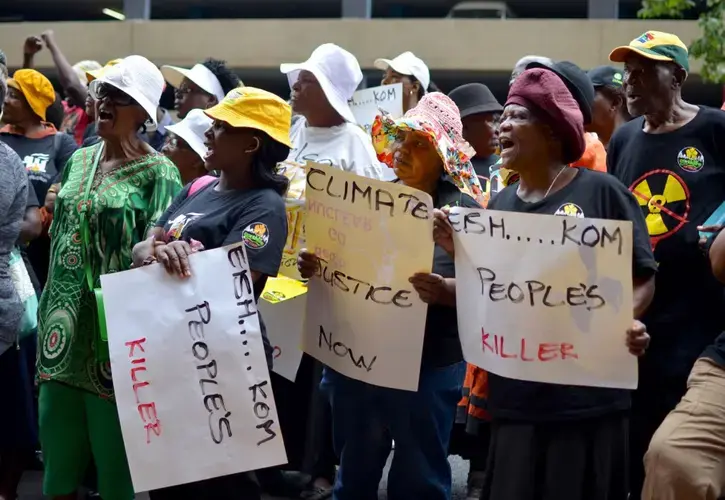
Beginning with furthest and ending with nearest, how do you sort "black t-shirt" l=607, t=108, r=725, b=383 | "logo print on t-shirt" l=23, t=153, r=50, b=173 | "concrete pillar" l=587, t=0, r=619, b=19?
"concrete pillar" l=587, t=0, r=619, b=19, "logo print on t-shirt" l=23, t=153, r=50, b=173, "black t-shirt" l=607, t=108, r=725, b=383

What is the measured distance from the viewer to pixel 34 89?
7148 mm

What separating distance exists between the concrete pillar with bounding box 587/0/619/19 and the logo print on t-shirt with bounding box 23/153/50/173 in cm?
1937

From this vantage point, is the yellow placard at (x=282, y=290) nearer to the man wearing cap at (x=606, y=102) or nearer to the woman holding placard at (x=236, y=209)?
the woman holding placard at (x=236, y=209)

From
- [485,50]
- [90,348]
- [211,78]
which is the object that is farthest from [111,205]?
[485,50]

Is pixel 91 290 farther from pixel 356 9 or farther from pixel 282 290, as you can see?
pixel 356 9

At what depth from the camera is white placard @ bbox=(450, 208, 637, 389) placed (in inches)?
140

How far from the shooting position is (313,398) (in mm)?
6352

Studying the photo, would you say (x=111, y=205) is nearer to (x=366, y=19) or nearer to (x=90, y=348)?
(x=90, y=348)

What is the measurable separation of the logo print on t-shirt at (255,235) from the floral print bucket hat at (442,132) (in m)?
0.61

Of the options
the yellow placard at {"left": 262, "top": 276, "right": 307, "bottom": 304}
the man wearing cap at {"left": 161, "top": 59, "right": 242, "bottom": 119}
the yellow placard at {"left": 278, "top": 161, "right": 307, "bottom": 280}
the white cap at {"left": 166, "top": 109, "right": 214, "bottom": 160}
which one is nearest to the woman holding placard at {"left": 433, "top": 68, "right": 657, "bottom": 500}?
the yellow placard at {"left": 262, "top": 276, "right": 307, "bottom": 304}

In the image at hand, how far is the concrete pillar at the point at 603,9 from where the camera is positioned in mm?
24516

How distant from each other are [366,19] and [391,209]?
21.1 meters

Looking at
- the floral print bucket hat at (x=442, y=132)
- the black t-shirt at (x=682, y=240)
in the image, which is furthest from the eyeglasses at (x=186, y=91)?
the black t-shirt at (x=682, y=240)

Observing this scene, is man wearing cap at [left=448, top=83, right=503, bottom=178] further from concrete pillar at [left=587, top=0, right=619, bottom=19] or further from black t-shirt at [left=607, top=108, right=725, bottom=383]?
concrete pillar at [left=587, top=0, right=619, bottom=19]
